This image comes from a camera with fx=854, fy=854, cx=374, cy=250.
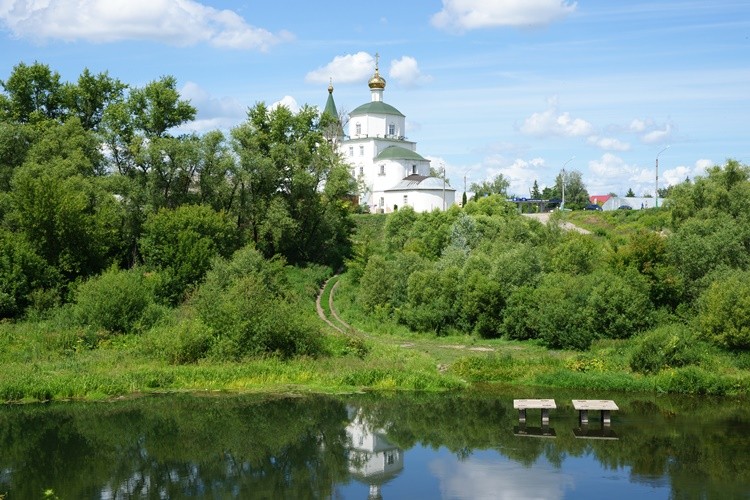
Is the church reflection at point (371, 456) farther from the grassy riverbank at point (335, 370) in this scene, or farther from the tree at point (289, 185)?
the tree at point (289, 185)

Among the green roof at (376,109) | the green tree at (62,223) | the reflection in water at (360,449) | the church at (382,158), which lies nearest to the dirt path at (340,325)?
the reflection in water at (360,449)

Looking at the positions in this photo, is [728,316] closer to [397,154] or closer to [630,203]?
[397,154]

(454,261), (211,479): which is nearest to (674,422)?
(211,479)

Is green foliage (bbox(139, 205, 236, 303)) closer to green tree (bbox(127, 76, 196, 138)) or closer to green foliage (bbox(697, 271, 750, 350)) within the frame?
green tree (bbox(127, 76, 196, 138))

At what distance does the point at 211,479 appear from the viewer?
15891mm

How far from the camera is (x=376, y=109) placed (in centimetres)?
6862

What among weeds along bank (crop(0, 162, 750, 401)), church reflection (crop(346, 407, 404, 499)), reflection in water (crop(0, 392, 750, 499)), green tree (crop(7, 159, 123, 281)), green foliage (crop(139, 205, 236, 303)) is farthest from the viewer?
green foliage (crop(139, 205, 236, 303))

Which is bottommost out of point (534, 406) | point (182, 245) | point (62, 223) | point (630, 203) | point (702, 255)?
point (534, 406)

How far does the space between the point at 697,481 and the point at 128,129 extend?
34.5 metres

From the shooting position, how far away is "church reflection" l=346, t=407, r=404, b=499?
1634cm

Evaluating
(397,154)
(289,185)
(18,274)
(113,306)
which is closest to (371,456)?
(113,306)

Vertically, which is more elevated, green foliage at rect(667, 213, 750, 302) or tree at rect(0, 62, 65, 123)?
tree at rect(0, 62, 65, 123)

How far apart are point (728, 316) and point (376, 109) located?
46.3 meters

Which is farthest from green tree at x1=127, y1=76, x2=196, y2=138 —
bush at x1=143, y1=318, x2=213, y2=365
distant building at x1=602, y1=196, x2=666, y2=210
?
distant building at x1=602, y1=196, x2=666, y2=210
